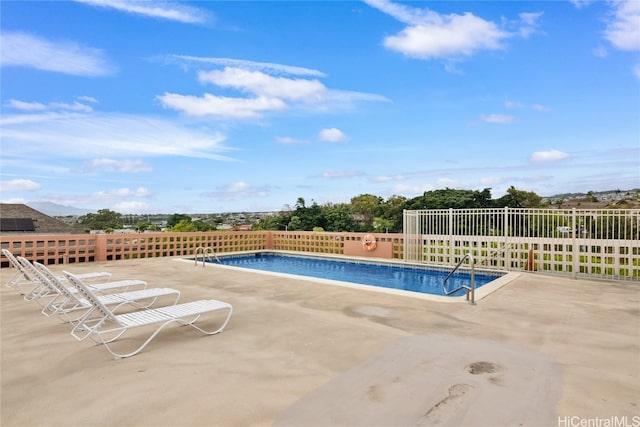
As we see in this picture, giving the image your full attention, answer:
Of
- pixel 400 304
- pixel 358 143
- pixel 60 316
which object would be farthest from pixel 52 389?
pixel 358 143

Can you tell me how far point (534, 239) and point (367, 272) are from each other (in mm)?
4697

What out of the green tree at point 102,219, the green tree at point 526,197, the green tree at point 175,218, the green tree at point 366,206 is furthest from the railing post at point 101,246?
the green tree at point 366,206

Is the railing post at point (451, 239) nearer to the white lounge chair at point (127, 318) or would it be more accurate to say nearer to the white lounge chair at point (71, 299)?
the white lounge chair at point (71, 299)

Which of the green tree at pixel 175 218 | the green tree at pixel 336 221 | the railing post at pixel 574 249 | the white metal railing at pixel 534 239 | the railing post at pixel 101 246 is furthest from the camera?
the green tree at pixel 175 218

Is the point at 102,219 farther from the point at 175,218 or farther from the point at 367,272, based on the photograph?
the point at 367,272

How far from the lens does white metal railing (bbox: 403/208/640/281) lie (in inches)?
348

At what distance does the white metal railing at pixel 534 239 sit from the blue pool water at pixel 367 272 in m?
0.60

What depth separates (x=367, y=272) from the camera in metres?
12.1

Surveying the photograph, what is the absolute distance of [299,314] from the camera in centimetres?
553

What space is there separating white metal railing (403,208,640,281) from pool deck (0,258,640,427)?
3.48 meters

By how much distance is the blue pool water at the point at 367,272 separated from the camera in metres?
10.1

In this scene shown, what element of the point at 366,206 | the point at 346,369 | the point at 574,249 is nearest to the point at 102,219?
the point at 366,206

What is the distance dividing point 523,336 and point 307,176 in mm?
20675

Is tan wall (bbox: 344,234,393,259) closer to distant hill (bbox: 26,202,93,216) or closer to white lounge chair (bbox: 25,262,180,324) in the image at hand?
white lounge chair (bbox: 25,262,180,324)
